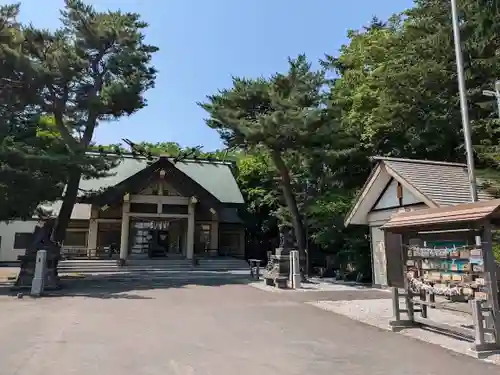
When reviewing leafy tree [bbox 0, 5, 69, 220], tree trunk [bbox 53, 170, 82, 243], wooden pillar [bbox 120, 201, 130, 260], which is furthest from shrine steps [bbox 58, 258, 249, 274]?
leafy tree [bbox 0, 5, 69, 220]

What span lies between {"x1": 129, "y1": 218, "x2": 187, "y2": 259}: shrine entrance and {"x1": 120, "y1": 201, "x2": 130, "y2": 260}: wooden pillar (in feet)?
4.25

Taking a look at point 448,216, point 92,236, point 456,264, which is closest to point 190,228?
point 92,236

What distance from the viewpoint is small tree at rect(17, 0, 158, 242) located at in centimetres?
1670

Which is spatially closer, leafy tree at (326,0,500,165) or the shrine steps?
leafy tree at (326,0,500,165)

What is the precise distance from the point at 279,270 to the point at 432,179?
21.8 ft

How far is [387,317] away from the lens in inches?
336

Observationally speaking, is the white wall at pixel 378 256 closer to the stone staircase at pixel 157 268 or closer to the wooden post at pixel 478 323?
the stone staircase at pixel 157 268

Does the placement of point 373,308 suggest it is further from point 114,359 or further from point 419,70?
point 419,70

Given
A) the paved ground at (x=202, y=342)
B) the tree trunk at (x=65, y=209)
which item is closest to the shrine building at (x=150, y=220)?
the tree trunk at (x=65, y=209)

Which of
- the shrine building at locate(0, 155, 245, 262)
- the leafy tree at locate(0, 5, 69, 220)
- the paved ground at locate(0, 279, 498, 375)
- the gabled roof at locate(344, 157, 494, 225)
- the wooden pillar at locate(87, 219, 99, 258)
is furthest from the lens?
the shrine building at locate(0, 155, 245, 262)

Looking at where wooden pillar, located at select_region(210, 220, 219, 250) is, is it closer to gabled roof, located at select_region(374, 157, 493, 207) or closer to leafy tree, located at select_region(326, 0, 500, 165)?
leafy tree, located at select_region(326, 0, 500, 165)

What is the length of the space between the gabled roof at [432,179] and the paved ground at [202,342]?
416 centimetres

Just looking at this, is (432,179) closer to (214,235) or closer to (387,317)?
(387,317)

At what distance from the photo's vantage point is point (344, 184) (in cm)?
1912
